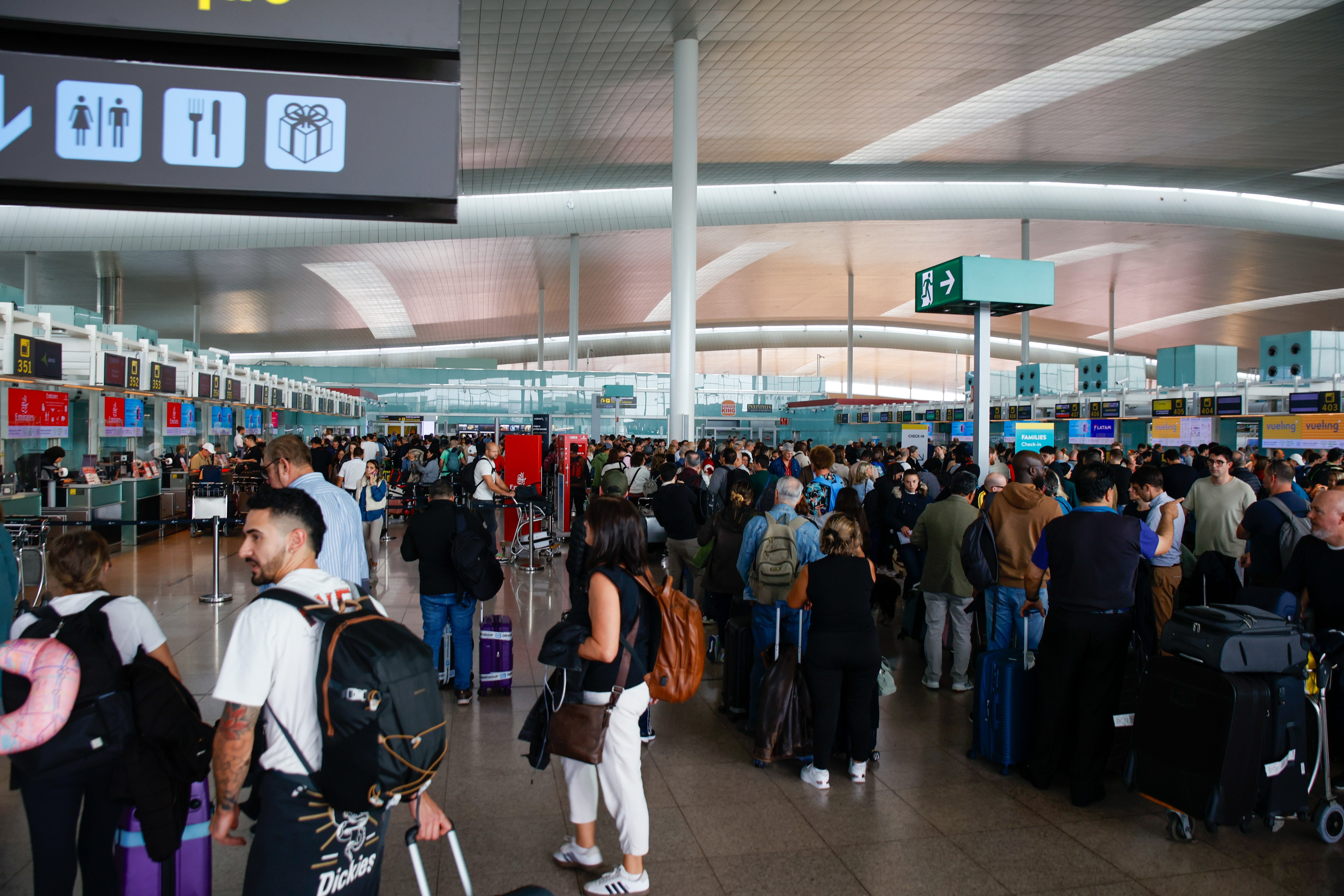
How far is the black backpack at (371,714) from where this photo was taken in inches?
71.6

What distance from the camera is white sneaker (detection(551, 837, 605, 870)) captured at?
3.17 meters

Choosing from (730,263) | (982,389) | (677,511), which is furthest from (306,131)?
(730,263)

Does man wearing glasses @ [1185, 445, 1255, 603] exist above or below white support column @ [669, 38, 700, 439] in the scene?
below

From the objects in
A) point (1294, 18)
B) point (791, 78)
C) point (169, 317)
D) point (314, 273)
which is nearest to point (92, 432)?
point (791, 78)

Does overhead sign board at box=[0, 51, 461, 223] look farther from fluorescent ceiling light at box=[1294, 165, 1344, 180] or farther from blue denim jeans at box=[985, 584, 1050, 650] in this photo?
fluorescent ceiling light at box=[1294, 165, 1344, 180]

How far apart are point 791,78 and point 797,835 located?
1591 cm

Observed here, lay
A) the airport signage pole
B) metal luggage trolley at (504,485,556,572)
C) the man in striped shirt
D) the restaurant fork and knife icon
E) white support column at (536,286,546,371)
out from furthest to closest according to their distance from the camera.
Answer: white support column at (536,286,546,371) < metal luggage trolley at (504,485,556,572) < the airport signage pole < the man in striped shirt < the restaurant fork and knife icon

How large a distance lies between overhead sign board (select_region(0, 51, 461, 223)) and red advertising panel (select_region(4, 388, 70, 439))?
969cm

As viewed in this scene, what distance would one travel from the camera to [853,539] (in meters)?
3.99

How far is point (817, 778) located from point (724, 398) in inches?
1241

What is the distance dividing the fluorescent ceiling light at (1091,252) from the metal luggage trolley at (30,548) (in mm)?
26894

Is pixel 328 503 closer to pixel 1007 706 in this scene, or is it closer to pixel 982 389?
pixel 1007 706

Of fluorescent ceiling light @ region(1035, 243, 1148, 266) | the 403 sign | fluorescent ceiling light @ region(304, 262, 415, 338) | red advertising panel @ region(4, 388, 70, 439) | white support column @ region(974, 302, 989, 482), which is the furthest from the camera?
fluorescent ceiling light @ region(304, 262, 415, 338)

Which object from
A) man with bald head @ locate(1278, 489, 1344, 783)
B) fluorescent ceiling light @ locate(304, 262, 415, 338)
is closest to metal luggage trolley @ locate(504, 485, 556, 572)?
man with bald head @ locate(1278, 489, 1344, 783)
